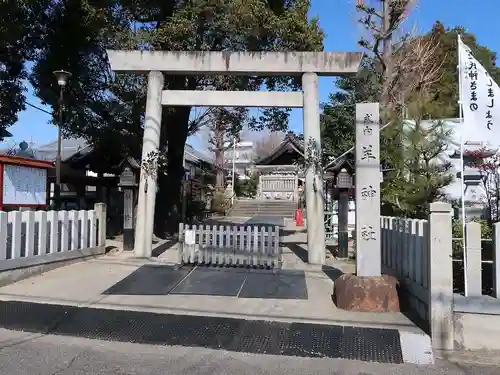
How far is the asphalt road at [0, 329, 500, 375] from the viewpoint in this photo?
4773 mm

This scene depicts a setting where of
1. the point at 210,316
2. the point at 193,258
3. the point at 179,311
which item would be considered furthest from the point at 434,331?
the point at 193,258

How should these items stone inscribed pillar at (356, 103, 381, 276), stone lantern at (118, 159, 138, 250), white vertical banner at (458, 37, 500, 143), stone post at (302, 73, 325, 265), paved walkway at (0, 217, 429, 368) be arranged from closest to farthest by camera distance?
1. white vertical banner at (458, 37, 500, 143)
2. paved walkway at (0, 217, 429, 368)
3. stone inscribed pillar at (356, 103, 381, 276)
4. stone post at (302, 73, 325, 265)
5. stone lantern at (118, 159, 138, 250)

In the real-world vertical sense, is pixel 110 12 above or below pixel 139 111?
above

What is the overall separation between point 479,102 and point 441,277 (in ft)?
7.83

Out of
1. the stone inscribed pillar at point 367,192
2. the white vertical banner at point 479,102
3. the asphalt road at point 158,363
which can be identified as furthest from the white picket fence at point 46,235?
the white vertical banner at point 479,102

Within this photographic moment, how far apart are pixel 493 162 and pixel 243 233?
5.51m

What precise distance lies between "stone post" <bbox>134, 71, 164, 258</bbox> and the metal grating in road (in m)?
4.69

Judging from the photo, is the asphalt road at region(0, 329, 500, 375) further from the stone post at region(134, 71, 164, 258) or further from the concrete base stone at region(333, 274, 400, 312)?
the stone post at region(134, 71, 164, 258)

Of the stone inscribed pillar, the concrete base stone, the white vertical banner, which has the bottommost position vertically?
the concrete base stone

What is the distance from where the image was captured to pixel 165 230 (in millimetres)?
16719

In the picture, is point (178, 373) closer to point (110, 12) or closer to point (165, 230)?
point (110, 12)

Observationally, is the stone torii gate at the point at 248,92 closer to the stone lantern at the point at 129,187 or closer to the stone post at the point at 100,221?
the stone post at the point at 100,221

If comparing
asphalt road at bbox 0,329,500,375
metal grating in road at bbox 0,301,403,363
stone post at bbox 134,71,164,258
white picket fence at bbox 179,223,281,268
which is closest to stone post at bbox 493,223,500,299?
asphalt road at bbox 0,329,500,375

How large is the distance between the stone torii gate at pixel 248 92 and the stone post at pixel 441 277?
546 cm
